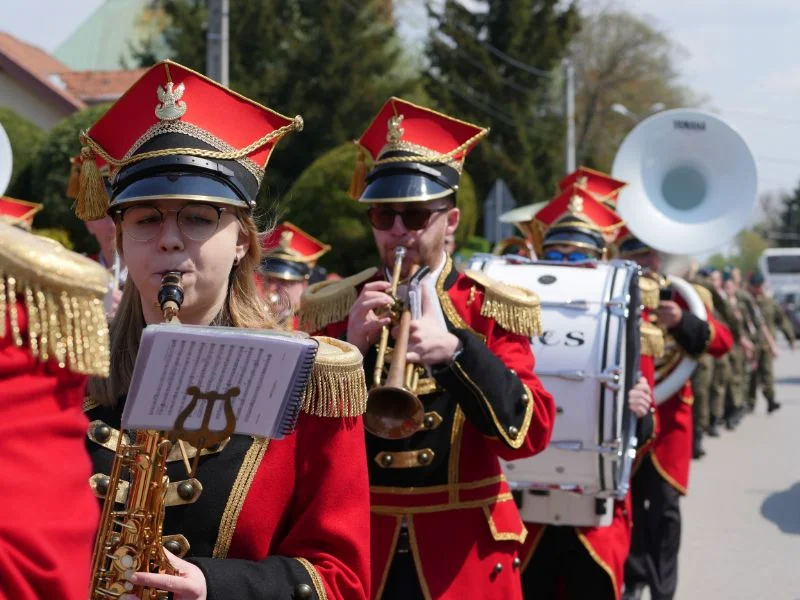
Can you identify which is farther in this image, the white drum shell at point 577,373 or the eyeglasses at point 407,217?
the white drum shell at point 577,373

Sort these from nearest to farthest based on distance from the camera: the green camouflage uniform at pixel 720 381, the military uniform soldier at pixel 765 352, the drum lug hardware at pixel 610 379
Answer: the drum lug hardware at pixel 610 379
the green camouflage uniform at pixel 720 381
the military uniform soldier at pixel 765 352

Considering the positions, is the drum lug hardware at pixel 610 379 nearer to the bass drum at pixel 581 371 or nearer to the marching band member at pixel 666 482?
the bass drum at pixel 581 371

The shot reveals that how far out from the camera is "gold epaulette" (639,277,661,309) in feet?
23.0

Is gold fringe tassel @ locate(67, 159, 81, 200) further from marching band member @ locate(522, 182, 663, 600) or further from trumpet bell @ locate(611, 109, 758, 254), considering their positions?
trumpet bell @ locate(611, 109, 758, 254)

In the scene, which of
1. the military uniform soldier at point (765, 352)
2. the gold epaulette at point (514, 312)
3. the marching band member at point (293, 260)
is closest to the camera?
the gold epaulette at point (514, 312)

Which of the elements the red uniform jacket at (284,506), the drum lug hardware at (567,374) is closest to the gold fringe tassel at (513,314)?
the drum lug hardware at (567,374)

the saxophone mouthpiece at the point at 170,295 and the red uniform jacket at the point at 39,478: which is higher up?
the saxophone mouthpiece at the point at 170,295

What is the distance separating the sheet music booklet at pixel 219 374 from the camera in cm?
196

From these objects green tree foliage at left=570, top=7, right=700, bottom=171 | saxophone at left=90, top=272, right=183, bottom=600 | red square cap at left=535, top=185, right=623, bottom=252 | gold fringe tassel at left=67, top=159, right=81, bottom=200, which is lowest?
saxophone at left=90, top=272, right=183, bottom=600

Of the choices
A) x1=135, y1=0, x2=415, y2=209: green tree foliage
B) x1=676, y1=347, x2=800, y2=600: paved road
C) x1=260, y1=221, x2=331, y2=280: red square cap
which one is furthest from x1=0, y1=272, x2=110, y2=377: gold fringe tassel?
x1=135, y1=0, x2=415, y2=209: green tree foliage

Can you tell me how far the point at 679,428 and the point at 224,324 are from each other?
517cm

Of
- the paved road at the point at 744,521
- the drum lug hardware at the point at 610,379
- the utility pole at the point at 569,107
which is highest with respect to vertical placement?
the utility pole at the point at 569,107

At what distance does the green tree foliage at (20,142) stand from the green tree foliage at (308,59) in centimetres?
1043

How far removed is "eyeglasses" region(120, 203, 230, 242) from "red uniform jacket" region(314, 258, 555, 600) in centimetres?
134
